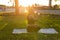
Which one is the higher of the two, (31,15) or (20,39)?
(31,15)

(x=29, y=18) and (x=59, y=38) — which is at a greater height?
(x=29, y=18)

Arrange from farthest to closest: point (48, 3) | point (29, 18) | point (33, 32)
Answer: point (48, 3), point (29, 18), point (33, 32)

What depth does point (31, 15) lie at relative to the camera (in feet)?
49.7

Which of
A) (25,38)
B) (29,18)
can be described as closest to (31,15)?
(29,18)

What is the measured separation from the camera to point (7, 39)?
11.6 m

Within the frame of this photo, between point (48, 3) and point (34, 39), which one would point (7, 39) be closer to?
point (34, 39)

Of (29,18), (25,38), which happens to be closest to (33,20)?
(29,18)

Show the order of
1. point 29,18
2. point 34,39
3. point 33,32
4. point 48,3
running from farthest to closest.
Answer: point 48,3
point 29,18
point 33,32
point 34,39

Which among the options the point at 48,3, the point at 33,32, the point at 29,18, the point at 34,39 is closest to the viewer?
the point at 34,39

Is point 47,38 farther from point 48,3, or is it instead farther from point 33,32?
point 48,3

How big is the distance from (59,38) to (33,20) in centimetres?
370

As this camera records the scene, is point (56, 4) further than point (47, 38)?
Yes

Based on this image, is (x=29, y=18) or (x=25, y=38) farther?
(x=29, y=18)

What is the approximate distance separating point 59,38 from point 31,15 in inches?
158
